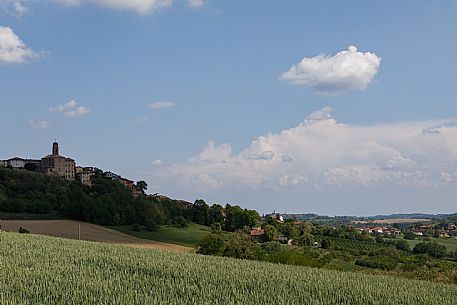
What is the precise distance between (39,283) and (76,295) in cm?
246

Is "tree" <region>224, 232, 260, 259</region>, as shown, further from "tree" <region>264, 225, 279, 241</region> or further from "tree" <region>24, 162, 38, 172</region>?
"tree" <region>24, 162, 38, 172</region>

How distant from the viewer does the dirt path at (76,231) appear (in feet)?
204

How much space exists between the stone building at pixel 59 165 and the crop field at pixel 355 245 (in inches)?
2859

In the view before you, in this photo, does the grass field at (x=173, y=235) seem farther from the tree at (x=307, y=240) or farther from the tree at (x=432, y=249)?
the tree at (x=432, y=249)

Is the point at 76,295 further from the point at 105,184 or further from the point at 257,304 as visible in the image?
the point at 105,184

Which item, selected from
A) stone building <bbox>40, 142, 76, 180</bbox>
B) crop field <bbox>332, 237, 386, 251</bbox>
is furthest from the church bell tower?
crop field <bbox>332, 237, 386, 251</bbox>

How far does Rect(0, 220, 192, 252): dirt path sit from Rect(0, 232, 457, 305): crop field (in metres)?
40.7

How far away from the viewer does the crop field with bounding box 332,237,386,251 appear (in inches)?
3606

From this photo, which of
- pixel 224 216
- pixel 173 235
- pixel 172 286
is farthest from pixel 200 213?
pixel 172 286

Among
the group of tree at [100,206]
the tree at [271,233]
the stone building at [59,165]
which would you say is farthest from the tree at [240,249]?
the stone building at [59,165]

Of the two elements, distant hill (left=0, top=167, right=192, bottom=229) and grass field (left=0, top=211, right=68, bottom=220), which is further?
distant hill (left=0, top=167, right=192, bottom=229)

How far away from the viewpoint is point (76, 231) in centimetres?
6738

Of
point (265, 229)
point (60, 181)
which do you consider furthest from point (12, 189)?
point (265, 229)

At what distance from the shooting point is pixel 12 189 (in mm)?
90062
